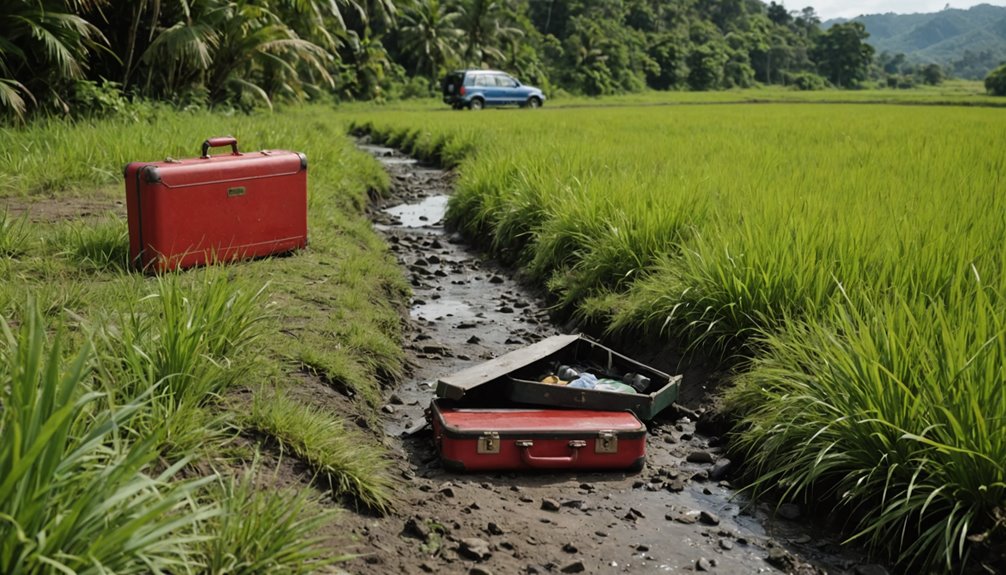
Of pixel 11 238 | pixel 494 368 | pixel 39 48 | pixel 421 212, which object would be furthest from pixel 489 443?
pixel 39 48

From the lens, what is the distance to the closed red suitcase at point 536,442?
3809 millimetres

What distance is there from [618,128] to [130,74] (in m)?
7.72

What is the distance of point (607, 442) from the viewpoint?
12.8 ft

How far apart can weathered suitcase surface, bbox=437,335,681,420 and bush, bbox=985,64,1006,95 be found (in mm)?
44603

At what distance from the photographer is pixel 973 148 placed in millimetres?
9922

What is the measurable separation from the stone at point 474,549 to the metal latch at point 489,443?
703 millimetres

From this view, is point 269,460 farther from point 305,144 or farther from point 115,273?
point 305,144

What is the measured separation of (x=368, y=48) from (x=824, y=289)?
32121mm

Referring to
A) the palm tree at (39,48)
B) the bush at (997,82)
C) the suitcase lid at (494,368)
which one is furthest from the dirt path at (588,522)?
the bush at (997,82)

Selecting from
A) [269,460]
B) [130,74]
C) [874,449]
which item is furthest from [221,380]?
[130,74]

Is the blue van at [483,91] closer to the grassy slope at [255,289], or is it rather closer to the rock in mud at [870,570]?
the grassy slope at [255,289]

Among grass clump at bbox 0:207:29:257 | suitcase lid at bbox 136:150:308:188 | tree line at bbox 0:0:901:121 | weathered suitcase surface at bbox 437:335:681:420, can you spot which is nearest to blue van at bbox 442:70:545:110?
tree line at bbox 0:0:901:121

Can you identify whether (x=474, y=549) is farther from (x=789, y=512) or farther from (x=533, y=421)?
(x=789, y=512)

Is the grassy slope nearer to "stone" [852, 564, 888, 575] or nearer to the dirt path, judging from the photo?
the dirt path
